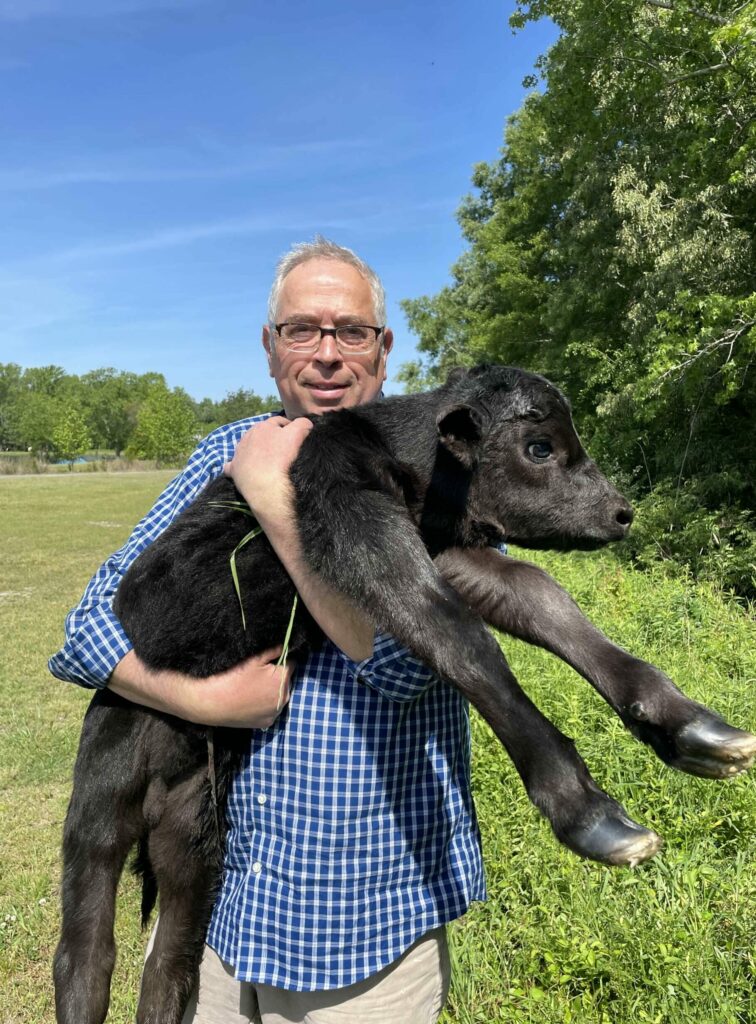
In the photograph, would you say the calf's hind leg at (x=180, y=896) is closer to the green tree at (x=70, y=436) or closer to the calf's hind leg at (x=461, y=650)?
the calf's hind leg at (x=461, y=650)

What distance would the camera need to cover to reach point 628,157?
20875mm

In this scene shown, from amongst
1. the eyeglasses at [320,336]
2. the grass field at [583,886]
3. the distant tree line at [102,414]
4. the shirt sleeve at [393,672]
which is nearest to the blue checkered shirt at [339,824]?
the shirt sleeve at [393,672]

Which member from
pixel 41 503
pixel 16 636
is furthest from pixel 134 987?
pixel 41 503

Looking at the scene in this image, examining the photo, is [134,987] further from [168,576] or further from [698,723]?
[698,723]

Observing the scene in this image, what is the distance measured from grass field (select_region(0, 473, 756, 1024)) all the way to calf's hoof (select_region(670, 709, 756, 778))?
200cm

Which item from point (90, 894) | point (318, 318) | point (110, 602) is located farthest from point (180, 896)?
point (318, 318)

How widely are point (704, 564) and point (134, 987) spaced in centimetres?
1158

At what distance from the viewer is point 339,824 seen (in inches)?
89.2

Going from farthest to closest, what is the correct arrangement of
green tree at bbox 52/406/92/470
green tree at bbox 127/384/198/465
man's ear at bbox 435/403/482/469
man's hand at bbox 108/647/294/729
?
green tree at bbox 52/406/92/470, green tree at bbox 127/384/198/465, man's ear at bbox 435/403/482/469, man's hand at bbox 108/647/294/729

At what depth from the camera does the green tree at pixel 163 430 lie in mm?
92062

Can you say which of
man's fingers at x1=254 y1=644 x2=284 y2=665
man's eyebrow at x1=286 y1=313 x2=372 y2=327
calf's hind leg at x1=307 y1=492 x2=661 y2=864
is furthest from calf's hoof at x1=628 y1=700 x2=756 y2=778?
man's eyebrow at x1=286 y1=313 x2=372 y2=327

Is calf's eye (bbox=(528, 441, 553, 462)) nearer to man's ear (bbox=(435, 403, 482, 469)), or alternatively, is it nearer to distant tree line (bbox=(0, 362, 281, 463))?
man's ear (bbox=(435, 403, 482, 469))

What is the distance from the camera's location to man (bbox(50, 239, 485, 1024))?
2.23 metres

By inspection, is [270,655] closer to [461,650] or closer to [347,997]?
[461,650]
